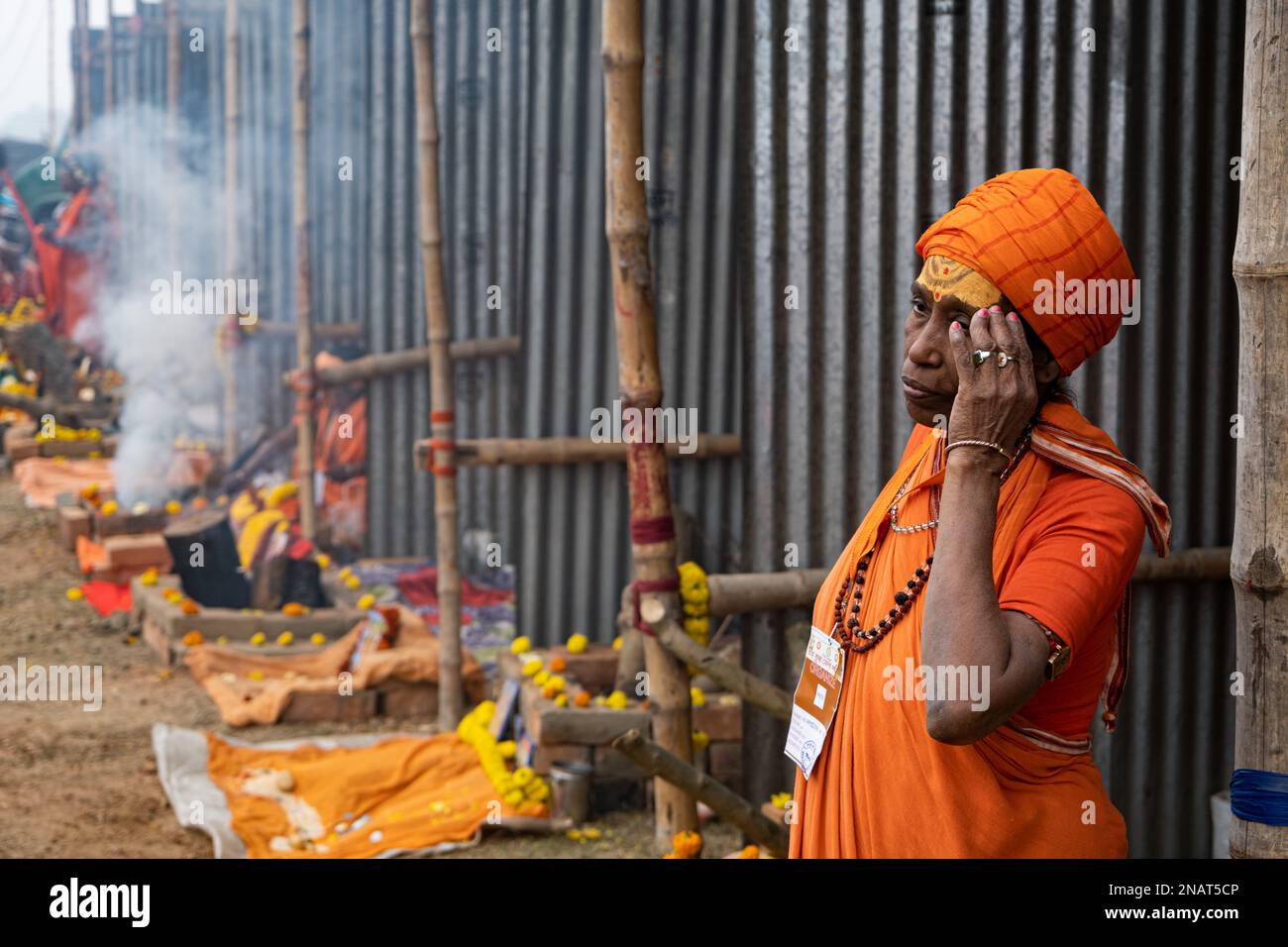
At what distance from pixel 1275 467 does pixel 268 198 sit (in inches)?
578

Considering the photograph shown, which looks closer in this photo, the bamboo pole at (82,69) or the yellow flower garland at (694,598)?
the yellow flower garland at (694,598)

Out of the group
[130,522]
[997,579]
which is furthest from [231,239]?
[997,579]

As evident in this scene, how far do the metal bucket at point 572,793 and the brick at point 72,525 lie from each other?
24.0ft

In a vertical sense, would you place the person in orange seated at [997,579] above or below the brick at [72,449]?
above

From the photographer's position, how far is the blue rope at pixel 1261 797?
101 inches

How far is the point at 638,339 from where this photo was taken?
4766mm

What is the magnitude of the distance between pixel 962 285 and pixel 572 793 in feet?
14.5

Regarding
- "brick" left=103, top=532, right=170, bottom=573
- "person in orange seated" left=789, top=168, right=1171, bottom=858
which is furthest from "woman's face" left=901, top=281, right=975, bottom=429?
"brick" left=103, top=532, right=170, bottom=573

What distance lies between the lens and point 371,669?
816cm

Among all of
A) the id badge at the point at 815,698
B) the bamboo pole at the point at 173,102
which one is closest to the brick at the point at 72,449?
the bamboo pole at the point at 173,102

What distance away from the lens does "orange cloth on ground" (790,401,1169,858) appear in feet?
7.19

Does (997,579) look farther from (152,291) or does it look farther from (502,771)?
(152,291)

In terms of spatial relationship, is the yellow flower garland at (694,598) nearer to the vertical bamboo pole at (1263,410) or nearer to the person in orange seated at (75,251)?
the vertical bamboo pole at (1263,410)
